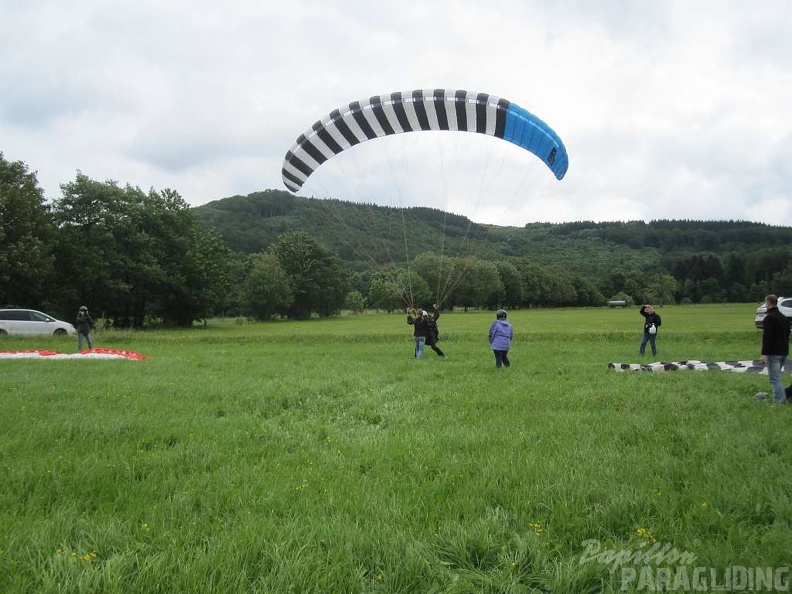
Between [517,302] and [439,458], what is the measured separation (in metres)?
102

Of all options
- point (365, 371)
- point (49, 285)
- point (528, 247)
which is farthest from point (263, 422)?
point (528, 247)

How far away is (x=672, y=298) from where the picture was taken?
11044 centimetres

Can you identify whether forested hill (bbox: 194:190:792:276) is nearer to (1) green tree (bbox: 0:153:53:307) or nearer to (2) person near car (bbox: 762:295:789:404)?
(1) green tree (bbox: 0:153:53:307)

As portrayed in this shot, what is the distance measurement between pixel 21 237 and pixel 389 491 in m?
35.3

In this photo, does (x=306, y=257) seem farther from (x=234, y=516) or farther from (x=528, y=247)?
(x=528, y=247)

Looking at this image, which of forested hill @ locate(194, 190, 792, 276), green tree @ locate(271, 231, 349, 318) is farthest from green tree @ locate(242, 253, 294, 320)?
forested hill @ locate(194, 190, 792, 276)

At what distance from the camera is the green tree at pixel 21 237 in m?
29.5

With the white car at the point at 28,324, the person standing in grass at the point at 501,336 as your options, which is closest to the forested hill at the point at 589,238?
the white car at the point at 28,324

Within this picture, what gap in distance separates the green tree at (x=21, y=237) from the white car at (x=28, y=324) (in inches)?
222

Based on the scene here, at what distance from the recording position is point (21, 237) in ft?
99.7

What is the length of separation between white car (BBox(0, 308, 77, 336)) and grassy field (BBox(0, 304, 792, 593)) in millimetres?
19993

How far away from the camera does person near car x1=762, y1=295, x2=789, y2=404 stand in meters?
8.43

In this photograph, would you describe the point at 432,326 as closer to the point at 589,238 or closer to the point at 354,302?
the point at 354,302

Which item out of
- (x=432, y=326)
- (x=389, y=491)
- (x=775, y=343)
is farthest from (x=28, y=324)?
(x=775, y=343)
